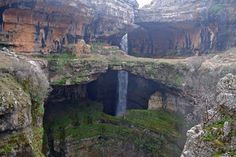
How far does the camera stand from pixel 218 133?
43.9ft

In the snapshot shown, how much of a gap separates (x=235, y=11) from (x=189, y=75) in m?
9.81

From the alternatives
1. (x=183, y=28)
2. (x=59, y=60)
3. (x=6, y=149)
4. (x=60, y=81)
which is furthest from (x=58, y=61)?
(x=183, y=28)

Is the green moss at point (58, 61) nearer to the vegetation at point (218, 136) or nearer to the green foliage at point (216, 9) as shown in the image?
the green foliage at point (216, 9)

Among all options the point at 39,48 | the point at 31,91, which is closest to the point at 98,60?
the point at 39,48

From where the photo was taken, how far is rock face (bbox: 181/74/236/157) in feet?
42.3

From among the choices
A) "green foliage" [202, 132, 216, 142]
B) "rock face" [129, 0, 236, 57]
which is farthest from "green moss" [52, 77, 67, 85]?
"green foliage" [202, 132, 216, 142]

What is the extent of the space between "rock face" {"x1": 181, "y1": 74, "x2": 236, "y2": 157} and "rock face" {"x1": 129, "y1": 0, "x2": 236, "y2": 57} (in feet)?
83.1

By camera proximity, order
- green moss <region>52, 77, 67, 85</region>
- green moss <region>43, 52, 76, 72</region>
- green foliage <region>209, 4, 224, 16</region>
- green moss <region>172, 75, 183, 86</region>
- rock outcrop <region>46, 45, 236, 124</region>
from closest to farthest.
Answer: rock outcrop <region>46, 45, 236, 124</region>
green moss <region>52, 77, 67, 85</region>
green moss <region>43, 52, 76, 72</region>
green moss <region>172, 75, 183, 86</region>
green foliage <region>209, 4, 224, 16</region>

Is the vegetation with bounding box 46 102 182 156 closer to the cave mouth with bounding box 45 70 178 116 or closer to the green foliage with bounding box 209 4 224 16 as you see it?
the cave mouth with bounding box 45 70 178 116

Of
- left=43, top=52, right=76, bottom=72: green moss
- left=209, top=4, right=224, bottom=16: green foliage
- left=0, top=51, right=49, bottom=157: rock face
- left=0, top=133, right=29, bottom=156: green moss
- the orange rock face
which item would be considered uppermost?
left=209, top=4, right=224, bottom=16: green foliage

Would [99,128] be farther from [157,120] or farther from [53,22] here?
[53,22]

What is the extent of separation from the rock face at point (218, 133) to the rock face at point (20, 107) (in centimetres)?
989

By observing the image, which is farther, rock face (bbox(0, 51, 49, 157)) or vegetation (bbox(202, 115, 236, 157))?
rock face (bbox(0, 51, 49, 157))

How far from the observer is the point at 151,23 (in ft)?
150
